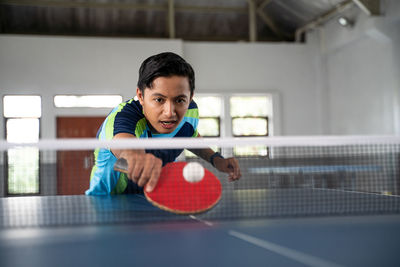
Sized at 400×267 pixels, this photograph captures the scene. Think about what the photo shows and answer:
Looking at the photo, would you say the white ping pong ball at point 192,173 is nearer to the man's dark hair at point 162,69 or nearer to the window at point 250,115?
the man's dark hair at point 162,69

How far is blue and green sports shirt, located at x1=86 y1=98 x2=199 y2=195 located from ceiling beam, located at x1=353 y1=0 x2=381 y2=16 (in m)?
6.75

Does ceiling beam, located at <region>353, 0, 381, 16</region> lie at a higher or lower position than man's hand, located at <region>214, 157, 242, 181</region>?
higher

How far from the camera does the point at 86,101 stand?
32.0 feet

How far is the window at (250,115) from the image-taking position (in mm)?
10516

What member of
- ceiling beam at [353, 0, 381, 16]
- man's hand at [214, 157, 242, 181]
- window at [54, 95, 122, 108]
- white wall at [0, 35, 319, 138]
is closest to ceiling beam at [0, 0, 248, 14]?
white wall at [0, 35, 319, 138]

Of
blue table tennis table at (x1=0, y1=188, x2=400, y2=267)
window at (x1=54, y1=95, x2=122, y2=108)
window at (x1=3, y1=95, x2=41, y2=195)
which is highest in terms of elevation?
window at (x1=54, y1=95, x2=122, y2=108)

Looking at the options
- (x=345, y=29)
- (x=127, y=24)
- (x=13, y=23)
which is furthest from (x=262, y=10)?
(x=13, y=23)

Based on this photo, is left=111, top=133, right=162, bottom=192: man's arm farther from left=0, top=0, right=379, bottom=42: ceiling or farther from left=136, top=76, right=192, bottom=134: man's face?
left=0, top=0, right=379, bottom=42: ceiling

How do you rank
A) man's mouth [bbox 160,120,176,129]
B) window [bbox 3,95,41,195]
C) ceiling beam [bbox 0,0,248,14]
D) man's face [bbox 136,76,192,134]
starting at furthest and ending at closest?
ceiling beam [bbox 0,0,248,14], window [bbox 3,95,41,195], man's mouth [bbox 160,120,176,129], man's face [bbox 136,76,192,134]

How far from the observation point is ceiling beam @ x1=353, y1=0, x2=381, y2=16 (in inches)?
332

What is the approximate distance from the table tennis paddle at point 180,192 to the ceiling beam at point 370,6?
24.2 feet

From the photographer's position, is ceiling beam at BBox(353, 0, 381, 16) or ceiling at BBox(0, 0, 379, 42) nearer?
ceiling beam at BBox(353, 0, 381, 16)

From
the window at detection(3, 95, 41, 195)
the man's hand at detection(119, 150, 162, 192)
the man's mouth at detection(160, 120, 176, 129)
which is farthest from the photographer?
the window at detection(3, 95, 41, 195)

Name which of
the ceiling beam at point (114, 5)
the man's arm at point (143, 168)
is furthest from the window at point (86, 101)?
the man's arm at point (143, 168)
